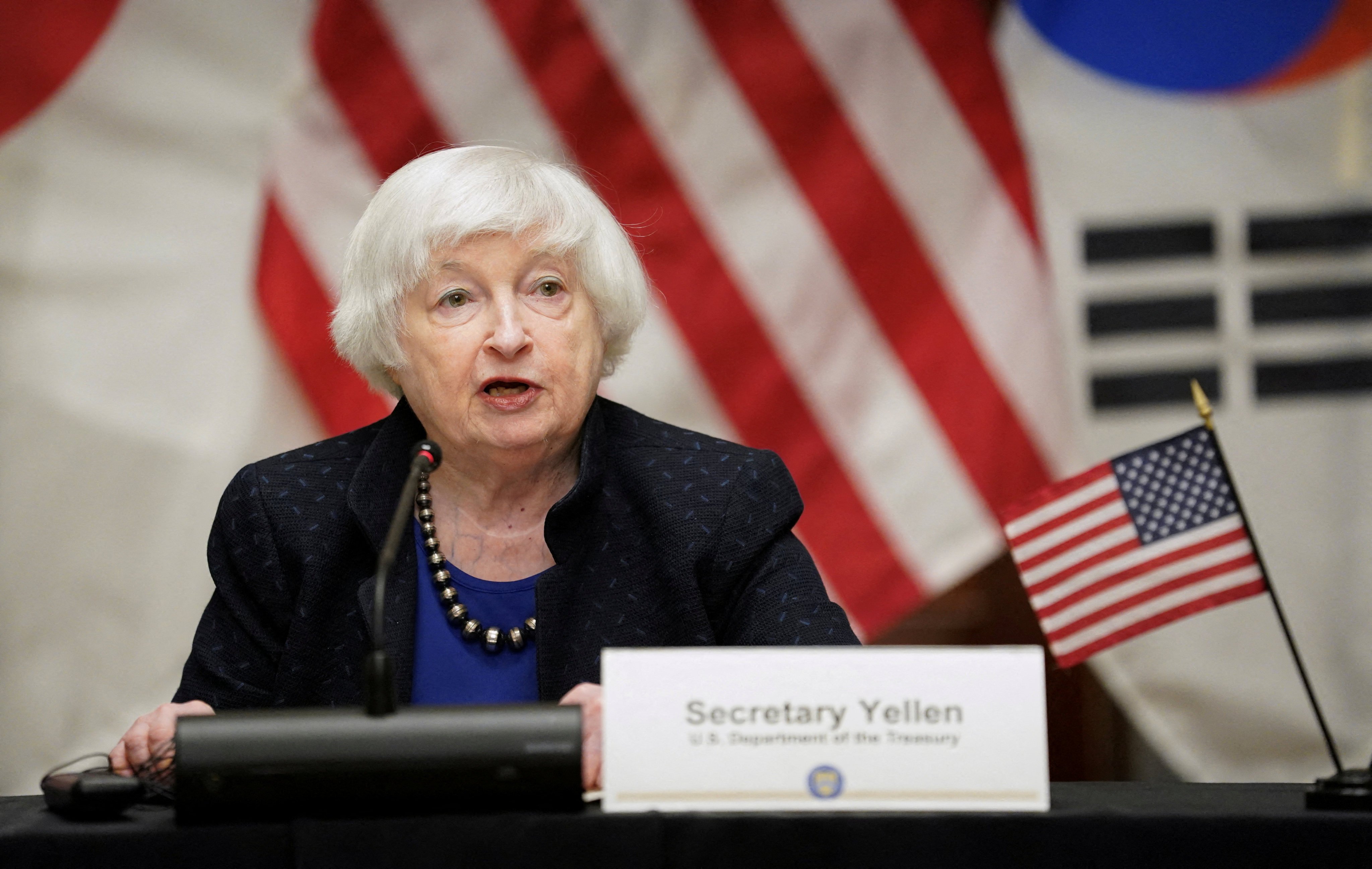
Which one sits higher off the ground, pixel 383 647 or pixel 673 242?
pixel 673 242

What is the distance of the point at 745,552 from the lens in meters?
1.73

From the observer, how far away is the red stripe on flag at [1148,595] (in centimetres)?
185

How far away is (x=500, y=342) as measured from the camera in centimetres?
171

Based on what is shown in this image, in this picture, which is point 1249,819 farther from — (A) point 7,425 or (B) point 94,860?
(A) point 7,425

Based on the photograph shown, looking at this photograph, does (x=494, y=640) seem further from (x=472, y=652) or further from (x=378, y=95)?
(x=378, y=95)

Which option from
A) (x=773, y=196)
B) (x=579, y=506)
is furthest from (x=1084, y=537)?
(x=773, y=196)

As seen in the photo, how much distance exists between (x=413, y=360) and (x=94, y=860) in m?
0.89

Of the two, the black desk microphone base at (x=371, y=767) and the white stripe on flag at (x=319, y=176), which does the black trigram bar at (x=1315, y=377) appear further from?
the black desk microphone base at (x=371, y=767)

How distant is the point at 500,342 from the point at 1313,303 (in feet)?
6.19

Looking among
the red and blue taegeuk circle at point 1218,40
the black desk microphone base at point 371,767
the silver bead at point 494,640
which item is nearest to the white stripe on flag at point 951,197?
the red and blue taegeuk circle at point 1218,40

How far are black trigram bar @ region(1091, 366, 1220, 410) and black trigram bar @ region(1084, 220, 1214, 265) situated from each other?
0.25 metres

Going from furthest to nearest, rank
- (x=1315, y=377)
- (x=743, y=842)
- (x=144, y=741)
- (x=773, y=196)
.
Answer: (x=773, y=196) < (x=1315, y=377) < (x=144, y=741) < (x=743, y=842)

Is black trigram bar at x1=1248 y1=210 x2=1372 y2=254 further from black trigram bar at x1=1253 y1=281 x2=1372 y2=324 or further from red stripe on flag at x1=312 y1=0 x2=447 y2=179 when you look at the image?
red stripe on flag at x1=312 y1=0 x2=447 y2=179

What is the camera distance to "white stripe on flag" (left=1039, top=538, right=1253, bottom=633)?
183 centimetres
